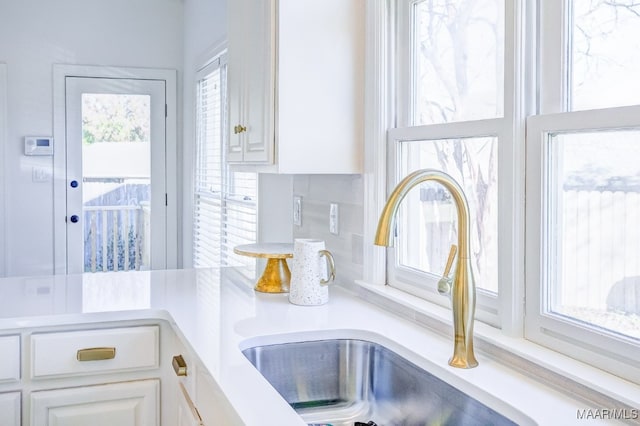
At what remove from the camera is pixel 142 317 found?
1793 millimetres

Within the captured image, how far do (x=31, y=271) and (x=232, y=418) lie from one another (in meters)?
4.02

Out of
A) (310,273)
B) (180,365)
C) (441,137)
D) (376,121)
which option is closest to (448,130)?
(441,137)

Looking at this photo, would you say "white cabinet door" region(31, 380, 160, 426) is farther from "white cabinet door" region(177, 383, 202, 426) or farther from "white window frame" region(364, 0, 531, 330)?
"white window frame" region(364, 0, 531, 330)

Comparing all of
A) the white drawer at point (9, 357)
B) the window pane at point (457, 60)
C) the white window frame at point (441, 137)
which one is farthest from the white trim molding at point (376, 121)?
the white drawer at point (9, 357)

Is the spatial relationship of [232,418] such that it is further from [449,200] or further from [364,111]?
[364,111]

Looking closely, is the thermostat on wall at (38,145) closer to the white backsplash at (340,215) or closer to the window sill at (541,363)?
the white backsplash at (340,215)

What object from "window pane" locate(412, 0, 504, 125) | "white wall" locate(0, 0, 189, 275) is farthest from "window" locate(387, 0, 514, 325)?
"white wall" locate(0, 0, 189, 275)

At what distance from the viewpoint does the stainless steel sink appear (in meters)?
1.40

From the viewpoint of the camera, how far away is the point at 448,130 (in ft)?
5.18

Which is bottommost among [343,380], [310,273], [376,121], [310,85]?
[343,380]

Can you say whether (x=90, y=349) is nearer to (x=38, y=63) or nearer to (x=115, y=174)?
(x=115, y=174)

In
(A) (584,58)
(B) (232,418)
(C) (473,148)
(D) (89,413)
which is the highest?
(A) (584,58)

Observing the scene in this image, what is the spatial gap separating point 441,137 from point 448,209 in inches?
7.4

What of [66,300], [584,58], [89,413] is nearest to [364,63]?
[584,58]
